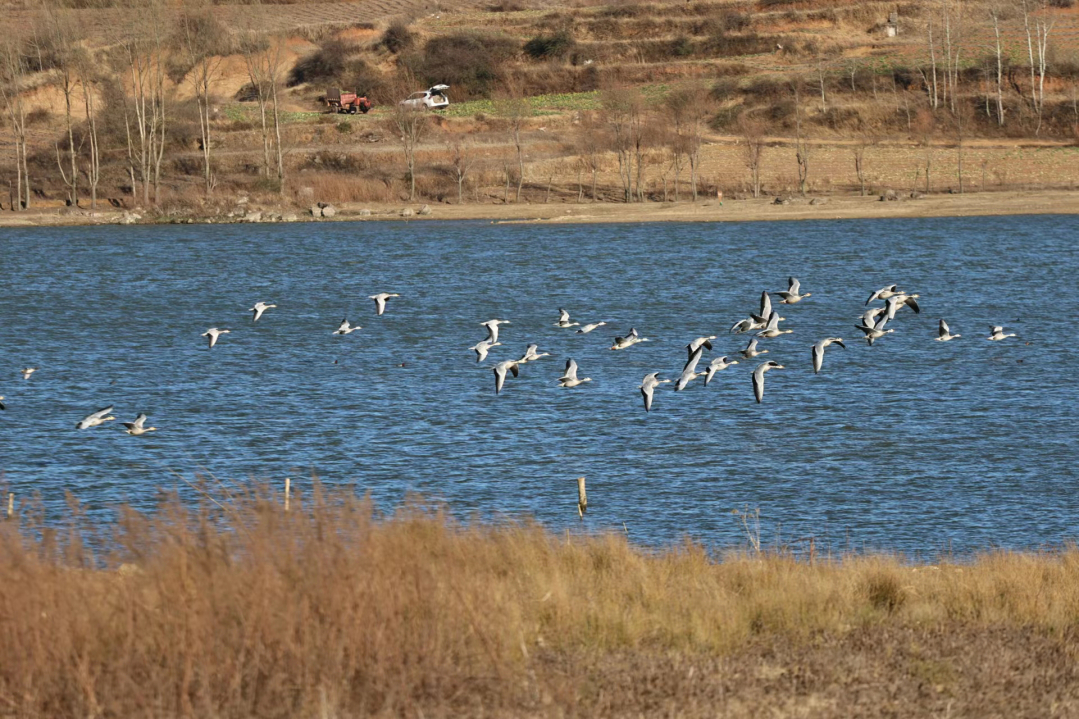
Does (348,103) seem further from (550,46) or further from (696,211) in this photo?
(696,211)

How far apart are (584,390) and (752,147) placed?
216 feet

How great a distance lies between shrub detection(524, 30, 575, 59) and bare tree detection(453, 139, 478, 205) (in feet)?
110

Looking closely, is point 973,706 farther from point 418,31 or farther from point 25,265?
point 418,31

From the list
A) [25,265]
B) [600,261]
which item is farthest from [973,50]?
[25,265]

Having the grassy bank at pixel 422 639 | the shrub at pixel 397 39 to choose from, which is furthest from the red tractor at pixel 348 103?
the grassy bank at pixel 422 639

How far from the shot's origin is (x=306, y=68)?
139375mm

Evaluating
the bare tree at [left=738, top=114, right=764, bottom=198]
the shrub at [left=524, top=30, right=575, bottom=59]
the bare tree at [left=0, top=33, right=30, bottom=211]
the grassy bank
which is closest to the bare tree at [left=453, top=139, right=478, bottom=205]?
the bare tree at [left=738, top=114, right=764, bottom=198]

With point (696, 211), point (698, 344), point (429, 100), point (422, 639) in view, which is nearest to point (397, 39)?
point (429, 100)

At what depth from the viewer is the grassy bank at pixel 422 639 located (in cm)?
1200

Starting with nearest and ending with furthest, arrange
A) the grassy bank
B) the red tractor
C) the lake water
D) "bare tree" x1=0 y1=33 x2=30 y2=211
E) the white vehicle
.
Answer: the grassy bank → the lake water → "bare tree" x1=0 y1=33 x2=30 y2=211 → the white vehicle → the red tractor

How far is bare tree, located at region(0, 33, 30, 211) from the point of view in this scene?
10362 cm

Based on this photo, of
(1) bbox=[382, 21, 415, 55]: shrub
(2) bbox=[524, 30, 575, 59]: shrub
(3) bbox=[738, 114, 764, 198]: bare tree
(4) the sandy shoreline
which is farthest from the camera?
(1) bbox=[382, 21, 415, 55]: shrub

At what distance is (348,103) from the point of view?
412 feet

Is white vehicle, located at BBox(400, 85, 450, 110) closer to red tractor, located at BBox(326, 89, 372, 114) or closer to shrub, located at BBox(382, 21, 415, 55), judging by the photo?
red tractor, located at BBox(326, 89, 372, 114)
